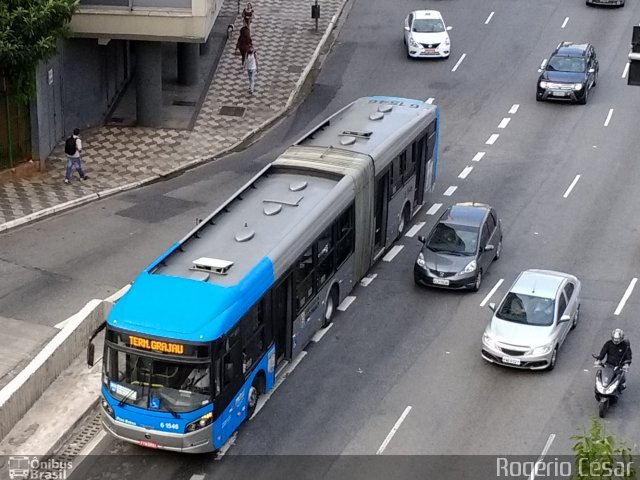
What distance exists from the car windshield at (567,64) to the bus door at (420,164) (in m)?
11.7

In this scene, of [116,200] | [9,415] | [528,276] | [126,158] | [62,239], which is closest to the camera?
[9,415]

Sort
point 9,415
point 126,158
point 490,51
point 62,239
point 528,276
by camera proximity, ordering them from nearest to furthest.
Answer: point 9,415, point 528,276, point 62,239, point 126,158, point 490,51

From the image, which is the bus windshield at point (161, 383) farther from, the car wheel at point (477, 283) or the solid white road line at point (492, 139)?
the solid white road line at point (492, 139)

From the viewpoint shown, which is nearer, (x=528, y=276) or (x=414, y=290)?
(x=528, y=276)

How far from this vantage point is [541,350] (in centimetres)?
2511

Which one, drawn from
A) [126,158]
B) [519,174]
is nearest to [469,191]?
[519,174]

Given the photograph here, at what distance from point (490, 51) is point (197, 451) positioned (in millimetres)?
31262

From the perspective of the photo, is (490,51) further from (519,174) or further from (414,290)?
(414,290)

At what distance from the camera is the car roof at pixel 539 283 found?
1036 inches

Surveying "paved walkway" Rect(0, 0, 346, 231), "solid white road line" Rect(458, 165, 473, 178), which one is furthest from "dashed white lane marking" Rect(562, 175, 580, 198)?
"paved walkway" Rect(0, 0, 346, 231)

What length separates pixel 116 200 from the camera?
3522 centimetres

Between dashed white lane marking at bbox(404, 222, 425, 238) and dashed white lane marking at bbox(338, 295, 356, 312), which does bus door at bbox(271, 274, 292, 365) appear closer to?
dashed white lane marking at bbox(338, 295, 356, 312)

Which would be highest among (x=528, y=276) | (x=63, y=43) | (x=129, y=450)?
(x=63, y=43)

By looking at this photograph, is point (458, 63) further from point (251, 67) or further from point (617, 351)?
point (617, 351)
